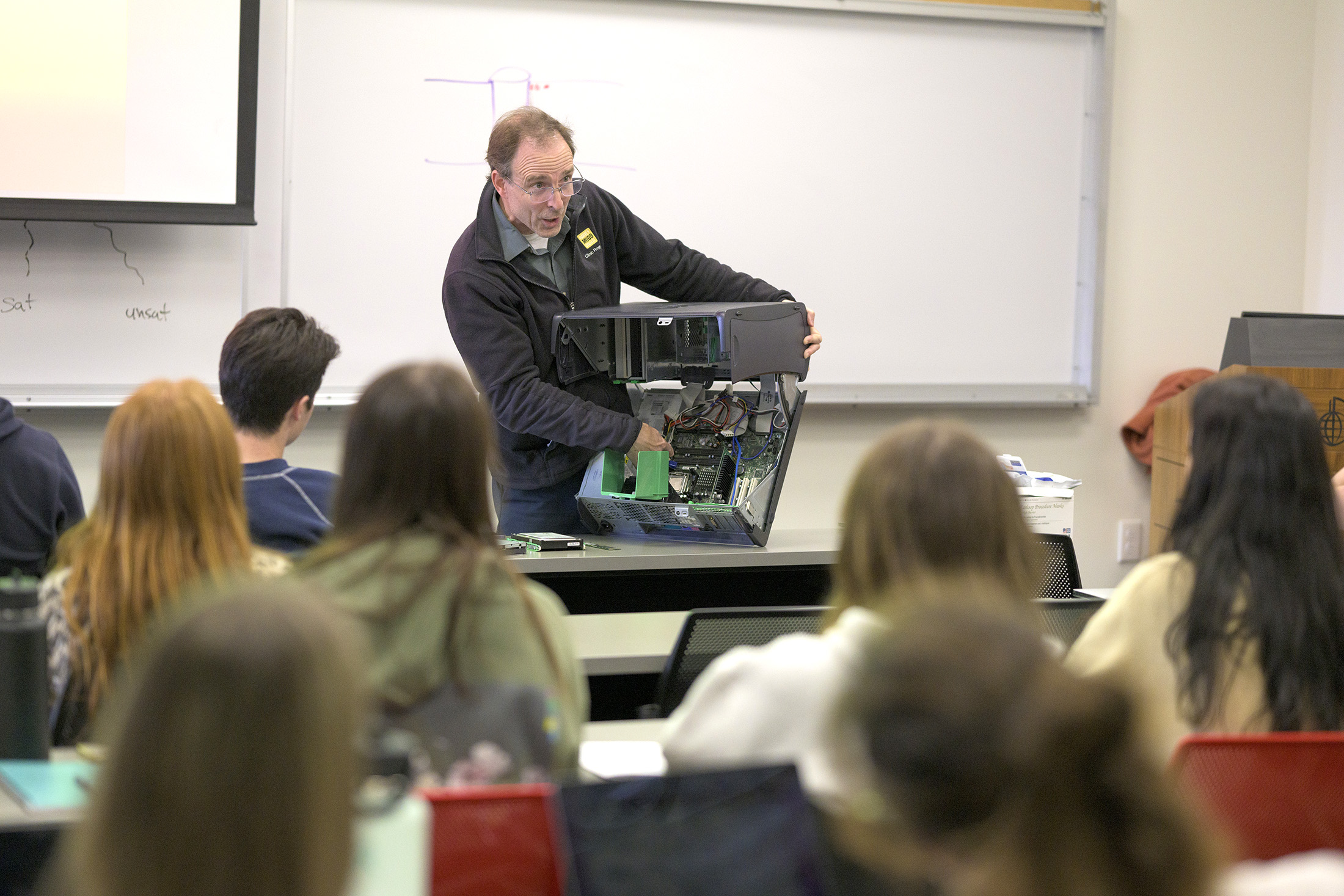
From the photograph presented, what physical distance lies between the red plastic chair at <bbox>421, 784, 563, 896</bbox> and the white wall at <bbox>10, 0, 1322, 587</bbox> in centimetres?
319

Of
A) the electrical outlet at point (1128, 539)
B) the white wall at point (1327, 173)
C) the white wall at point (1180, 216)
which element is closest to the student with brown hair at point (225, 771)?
Answer: the white wall at point (1180, 216)

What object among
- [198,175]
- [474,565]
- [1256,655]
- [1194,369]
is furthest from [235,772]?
[1194,369]

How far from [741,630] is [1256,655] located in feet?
2.17

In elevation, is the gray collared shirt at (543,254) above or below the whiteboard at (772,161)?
below

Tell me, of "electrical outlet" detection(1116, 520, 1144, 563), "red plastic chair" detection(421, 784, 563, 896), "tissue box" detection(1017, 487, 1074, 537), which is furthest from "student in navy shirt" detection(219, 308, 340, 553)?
"electrical outlet" detection(1116, 520, 1144, 563)

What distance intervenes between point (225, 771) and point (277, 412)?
1.63m

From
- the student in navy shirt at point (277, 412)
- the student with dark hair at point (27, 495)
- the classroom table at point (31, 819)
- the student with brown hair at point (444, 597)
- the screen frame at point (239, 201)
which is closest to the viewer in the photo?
the classroom table at point (31, 819)

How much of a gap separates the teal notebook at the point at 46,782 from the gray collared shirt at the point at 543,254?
1.79 metres

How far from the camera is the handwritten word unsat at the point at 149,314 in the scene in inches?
138

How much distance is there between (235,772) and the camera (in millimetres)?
628

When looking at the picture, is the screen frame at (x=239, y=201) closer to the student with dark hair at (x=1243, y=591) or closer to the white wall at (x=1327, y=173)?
the student with dark hair at (x=1243, y=591)

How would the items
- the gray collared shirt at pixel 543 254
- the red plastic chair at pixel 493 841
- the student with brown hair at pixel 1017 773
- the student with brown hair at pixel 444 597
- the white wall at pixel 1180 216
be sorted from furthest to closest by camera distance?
the white wall at pixel 1180 216, the gray collared shirt at pixel 543 254, the student with brown hair at pixel 444 597, the red plastic chair at pixel 493 841, the student with brown hair at pixel 1017 773

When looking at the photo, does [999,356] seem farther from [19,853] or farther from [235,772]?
[235,772]

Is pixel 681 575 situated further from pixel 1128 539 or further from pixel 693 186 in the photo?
pixel 1128 539
